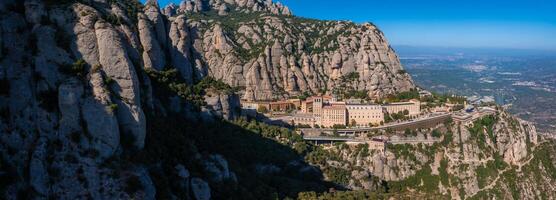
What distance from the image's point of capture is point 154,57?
66375 millimetres

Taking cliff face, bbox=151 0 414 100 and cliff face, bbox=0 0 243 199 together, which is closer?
cliff face, bbox=0 0 243 199

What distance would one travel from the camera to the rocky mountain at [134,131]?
35.0 m

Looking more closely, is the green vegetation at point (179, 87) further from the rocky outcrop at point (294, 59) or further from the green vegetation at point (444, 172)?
the rocky outcrop at point (294, 59)

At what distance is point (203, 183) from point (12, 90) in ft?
52.9

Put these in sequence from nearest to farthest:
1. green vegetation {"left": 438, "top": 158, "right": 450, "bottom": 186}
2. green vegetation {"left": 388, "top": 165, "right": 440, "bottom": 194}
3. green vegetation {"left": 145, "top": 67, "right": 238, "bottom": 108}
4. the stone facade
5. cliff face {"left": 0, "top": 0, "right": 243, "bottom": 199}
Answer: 1. cliff face {"left": 0, "top": 0, "right": 243, "bottom": 199}
2. green vegetation {"left": 145, "top": 67, "right": 238, "bottom": 108}
3. green vegetation {"left": 388, "top": 165, "right": 440, "bottom": 194}
4. green vegetation {"left": 438, "top": 158, "right": 450, "bottom": 186}
5. the stone facade

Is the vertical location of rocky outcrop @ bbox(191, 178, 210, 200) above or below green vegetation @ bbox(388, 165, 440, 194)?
above

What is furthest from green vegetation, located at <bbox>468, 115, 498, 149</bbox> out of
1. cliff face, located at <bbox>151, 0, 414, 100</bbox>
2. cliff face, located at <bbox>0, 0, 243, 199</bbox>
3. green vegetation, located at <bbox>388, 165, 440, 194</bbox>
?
cliff face, located at <bbox>0, 0, 243, 199</bbox>

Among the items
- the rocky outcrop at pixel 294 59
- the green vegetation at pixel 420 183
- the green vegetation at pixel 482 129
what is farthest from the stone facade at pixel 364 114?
the rocky outcrop at pixel 294 59

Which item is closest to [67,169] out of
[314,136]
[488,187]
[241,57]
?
[314,136]

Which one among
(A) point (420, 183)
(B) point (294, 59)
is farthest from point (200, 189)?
(B) point (294, 59)

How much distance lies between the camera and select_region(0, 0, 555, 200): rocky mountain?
115 ft

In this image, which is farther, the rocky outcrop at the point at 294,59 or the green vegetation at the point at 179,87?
the rocky outcrop at the point at 294,59

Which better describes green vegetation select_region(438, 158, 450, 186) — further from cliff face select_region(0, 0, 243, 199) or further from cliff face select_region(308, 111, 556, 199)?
cliff face select_region(0, 0, 243, 199)

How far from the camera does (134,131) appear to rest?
128 feet
